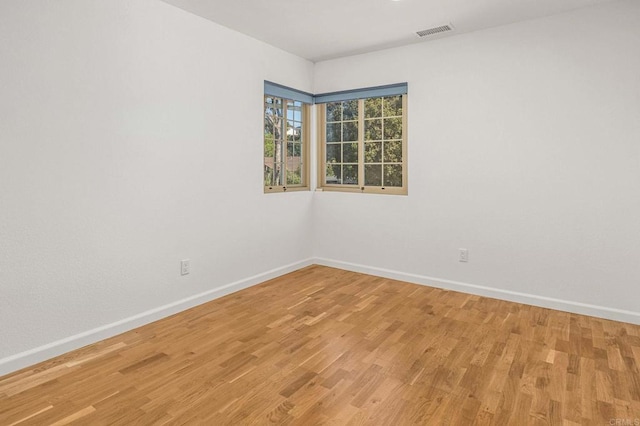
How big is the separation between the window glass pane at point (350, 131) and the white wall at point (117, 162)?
46.9 inches

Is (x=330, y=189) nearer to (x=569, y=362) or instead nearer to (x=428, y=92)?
(x=428, y=92)

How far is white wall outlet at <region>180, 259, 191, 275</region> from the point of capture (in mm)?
3410

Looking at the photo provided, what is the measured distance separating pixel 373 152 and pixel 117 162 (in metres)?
2.76

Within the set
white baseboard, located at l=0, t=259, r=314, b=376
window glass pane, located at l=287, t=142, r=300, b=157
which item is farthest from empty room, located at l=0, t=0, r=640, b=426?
window glass pane, located at l=287, t=142, r=300, b=157

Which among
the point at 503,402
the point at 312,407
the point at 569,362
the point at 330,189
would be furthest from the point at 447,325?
the point at 330,189

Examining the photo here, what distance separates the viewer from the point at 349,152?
15.7 ft

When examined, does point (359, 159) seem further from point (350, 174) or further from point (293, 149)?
point (293, 149)

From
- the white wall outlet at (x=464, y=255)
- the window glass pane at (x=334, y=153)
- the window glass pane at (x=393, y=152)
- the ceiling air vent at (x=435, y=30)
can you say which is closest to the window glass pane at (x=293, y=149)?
the window glass pane at (x=334, y=153)

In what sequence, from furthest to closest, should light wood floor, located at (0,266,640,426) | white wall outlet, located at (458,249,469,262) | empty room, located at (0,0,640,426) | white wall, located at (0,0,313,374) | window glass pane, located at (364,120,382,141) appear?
window glass pane, located at (364,120,382,141) < white wall outlet, located at (458,249,469,262) < white wall, located at (0,0,313,374) < empty room, located at (0,0,640,426) < light wood floor, located at (0,266,640,426)

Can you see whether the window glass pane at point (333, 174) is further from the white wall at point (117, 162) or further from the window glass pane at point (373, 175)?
the white wall at point (117, 162)

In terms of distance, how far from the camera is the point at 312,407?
6.63ft

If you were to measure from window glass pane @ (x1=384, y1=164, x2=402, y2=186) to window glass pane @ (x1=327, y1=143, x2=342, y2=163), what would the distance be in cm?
66

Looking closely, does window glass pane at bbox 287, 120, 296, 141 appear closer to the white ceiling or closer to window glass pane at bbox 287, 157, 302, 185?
window glass pane at bbox 287, 157, 302, 185

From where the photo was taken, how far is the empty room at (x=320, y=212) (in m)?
2.27
